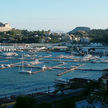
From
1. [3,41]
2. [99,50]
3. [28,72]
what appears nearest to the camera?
[28,72]

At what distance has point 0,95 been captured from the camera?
5.86 meters

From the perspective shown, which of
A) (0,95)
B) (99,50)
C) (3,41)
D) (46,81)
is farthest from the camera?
(3,41)

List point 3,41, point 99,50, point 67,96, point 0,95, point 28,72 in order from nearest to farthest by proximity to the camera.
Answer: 1. point 67,96
2. point 0,95
3. point 28,72
4. point 99,50
5. point 3,41

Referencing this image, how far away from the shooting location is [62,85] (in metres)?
6.84

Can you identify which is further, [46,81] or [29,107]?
[46,81]

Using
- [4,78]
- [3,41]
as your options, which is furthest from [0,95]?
[3,41]

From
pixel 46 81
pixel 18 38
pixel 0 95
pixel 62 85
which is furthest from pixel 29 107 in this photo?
pixel 18 38

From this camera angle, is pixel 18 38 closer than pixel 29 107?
No

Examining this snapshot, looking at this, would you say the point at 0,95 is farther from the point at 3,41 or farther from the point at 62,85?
the point at 3,41

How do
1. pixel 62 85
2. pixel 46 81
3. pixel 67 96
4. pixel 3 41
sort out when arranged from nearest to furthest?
pixel 67 96 → pixel 62 85 → pixel 46 81 → pixel 3 41

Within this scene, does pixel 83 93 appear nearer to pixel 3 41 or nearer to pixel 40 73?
pixel 40 73

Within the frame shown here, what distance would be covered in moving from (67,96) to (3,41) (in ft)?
72.3

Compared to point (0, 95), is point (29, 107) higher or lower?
higher

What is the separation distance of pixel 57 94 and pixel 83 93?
515 millimetres
